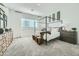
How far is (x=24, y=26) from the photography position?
8.30 meters

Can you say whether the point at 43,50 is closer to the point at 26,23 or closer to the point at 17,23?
the point at 17,23

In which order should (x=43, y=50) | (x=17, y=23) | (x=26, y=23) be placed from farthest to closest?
(x=26, y=23) → (x=17, y=23) → (x=43, y=50)

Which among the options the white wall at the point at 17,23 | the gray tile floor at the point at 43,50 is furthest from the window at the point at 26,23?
the gray tile floor at the point at 43,50

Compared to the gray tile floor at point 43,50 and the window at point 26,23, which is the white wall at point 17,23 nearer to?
the window at point 26,23

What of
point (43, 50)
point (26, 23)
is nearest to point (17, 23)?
point (26, 23)

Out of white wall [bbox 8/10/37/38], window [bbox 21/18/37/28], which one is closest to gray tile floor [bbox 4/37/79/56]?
white wall [bbox 8/10/37/38]

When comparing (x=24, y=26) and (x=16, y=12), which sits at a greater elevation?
(x=16, y=12)

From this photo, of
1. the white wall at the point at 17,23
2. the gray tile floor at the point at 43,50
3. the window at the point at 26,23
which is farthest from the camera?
the window at the point at 26,23

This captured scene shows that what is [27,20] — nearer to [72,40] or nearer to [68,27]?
[68,27]

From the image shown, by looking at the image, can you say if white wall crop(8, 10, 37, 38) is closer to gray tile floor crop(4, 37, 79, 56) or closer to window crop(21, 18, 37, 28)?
window crop(21, 18, 37, 28)

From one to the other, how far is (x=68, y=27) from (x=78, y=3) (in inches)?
Answer: 64.1

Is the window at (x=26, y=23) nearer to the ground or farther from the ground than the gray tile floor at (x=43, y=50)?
farther from the ground

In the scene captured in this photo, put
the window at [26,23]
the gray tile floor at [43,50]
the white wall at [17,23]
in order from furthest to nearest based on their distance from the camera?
1. the window at [26,23]
2. the white wall at [17,23]
3. the gray tile floor at [43,50]

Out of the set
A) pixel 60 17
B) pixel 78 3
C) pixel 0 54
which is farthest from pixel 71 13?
pixel 0 54
